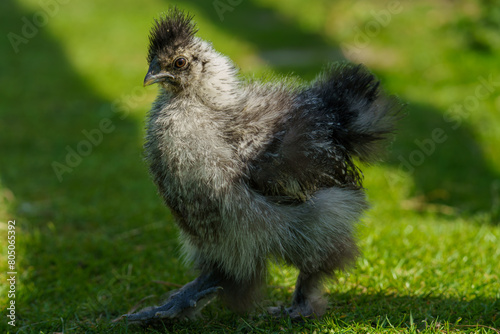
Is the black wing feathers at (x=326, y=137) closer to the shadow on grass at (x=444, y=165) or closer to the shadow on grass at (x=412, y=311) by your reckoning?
the shadow on grass at (x=412, y=311)

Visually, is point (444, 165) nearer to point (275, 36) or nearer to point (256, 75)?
point (256, 75)

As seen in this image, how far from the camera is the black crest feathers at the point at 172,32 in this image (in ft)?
11.1

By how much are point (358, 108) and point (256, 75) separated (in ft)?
6.76

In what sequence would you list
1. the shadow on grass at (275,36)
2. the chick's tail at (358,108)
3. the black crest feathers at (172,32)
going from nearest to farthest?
the black crest feathers at (172,32)
the chick's tail at (358,108)
the shadow on grass at (275,36)

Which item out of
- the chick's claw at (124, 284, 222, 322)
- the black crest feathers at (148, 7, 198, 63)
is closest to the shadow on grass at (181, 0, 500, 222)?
the black crest feathers at (148, 7, 198, 63)

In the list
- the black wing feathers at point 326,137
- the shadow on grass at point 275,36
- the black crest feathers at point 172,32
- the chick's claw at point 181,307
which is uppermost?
the shadow on grass at point 275,36

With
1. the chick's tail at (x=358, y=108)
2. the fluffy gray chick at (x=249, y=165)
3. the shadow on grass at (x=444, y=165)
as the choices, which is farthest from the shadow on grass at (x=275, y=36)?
the fluffy gray chick at (x=249, y=165)

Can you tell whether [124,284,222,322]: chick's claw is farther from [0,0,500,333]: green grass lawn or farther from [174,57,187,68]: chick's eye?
[174,57,187,68]: chick's eye

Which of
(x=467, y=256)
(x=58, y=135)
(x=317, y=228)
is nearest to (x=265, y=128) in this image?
(x=317, y=228)

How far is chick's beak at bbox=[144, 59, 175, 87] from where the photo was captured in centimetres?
339

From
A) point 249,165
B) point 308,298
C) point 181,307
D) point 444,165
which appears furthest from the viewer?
point 444,165

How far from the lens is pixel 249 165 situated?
10.7 feet

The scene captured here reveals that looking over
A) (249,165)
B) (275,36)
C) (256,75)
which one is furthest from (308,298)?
(275,36)

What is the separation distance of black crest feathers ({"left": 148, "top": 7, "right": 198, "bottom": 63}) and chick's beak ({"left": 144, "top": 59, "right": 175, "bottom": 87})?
9 cm
